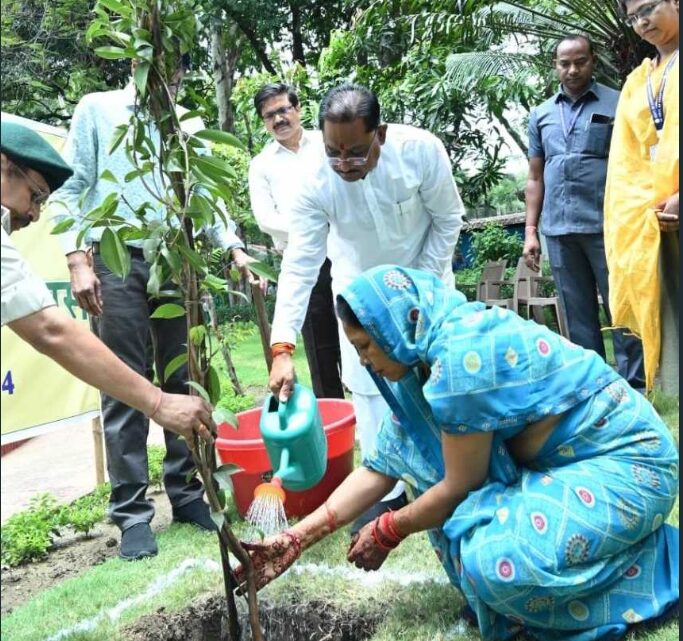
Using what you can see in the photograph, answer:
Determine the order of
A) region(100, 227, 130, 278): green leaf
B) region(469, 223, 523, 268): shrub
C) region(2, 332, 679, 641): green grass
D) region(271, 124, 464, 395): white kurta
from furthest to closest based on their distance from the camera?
region(469, 223, 523, 268): shrub, region(271, 124, 464, 395): white kurta, region(2, 332, 679, 641): green grass, region(100, 227, 130, 278): green leaf

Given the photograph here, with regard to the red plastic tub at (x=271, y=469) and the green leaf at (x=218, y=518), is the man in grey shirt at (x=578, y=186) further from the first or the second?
the green leaf at (x=218, y=518)

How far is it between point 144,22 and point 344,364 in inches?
56.4

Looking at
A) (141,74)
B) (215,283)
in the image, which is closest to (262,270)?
(215,283)

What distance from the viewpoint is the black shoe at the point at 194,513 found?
8.63 feet

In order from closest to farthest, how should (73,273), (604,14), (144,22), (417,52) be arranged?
(144,22) < (73,273) < (417,52) < (604,14)

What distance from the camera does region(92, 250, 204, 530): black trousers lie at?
241 cm

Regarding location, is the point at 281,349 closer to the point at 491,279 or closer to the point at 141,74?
the point at 141,74

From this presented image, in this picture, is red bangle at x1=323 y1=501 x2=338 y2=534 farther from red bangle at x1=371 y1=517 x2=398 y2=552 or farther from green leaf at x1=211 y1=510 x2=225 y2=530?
green leaf at x1=211 y1=510 x2=225 y2=530

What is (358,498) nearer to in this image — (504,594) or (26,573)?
(504,594)

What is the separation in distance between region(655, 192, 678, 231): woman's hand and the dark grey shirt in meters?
0.73

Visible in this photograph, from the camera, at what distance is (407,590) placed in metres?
1.97

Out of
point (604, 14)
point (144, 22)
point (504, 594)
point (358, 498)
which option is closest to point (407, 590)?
point (358, 498)

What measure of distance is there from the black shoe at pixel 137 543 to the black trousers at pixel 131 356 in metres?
0.02

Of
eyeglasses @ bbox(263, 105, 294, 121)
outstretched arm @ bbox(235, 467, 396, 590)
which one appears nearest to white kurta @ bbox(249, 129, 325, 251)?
eyeglasses @ bbox(263, 105, 294, 121)
